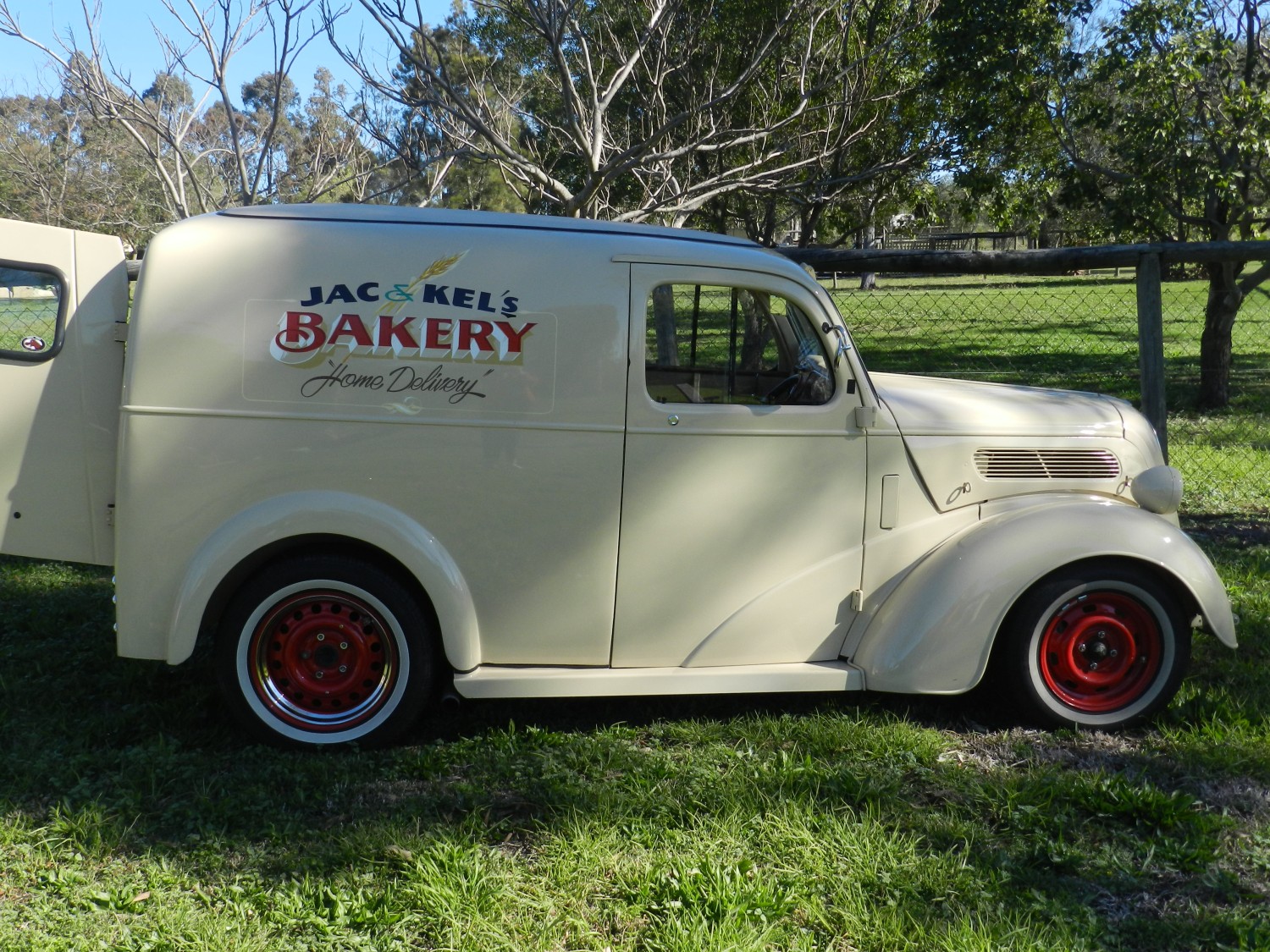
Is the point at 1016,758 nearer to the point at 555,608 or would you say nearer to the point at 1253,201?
the point at 555,608

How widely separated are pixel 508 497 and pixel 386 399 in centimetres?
54

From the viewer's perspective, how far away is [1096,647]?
398 centimetres

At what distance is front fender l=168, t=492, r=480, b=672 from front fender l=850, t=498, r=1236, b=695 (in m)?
1.52

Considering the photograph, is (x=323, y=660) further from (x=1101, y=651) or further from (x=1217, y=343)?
(x=1217, y=343)

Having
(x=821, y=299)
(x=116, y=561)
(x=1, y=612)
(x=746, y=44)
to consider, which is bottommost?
(x=1, y=612)

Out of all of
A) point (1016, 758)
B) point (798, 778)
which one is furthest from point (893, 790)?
point (1016, 758)

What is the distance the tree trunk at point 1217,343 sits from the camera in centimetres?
1062

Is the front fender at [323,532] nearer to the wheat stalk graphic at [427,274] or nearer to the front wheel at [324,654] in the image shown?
the front wheel at [324,654]

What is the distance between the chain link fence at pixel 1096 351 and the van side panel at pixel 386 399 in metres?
3.48

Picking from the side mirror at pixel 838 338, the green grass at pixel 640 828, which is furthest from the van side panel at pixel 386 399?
the side mirror at pixel 838 338

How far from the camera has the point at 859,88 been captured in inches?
369

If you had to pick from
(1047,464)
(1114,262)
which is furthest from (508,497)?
(1114,262)

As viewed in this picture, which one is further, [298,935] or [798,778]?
[798,778]

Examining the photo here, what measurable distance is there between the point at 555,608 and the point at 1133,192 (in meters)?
9.31
